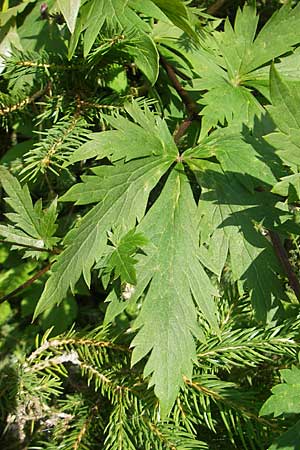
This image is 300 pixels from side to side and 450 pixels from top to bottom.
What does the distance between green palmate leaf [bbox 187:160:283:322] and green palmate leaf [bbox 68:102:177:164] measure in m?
0.13

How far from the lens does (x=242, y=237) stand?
1.15 metres

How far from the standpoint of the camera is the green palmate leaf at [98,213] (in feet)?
3.60

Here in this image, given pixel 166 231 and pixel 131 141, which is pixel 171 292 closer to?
pixel 166 231

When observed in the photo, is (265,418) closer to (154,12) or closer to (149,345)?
(149,345)

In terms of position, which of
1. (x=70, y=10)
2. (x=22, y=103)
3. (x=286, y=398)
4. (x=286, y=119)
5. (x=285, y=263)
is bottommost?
(x=286, y=398)

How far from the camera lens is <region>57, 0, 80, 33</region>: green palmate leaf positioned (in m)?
1.13

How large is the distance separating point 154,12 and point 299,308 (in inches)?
25.7

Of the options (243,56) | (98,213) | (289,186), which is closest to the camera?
(289,186)

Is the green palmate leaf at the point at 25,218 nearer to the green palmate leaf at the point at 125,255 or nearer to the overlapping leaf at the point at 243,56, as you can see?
the green palmate leaf at the point at 125,255

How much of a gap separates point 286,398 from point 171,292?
269mm

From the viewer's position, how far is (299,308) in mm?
1177

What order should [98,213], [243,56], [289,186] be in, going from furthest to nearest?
[243,56] < [98,213] < [289,186]

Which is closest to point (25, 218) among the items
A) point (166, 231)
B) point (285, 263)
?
point (166, 231)

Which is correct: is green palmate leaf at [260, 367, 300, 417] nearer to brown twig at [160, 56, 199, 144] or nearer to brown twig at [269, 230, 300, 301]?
brown twig at [269, 230, 300, 301]
